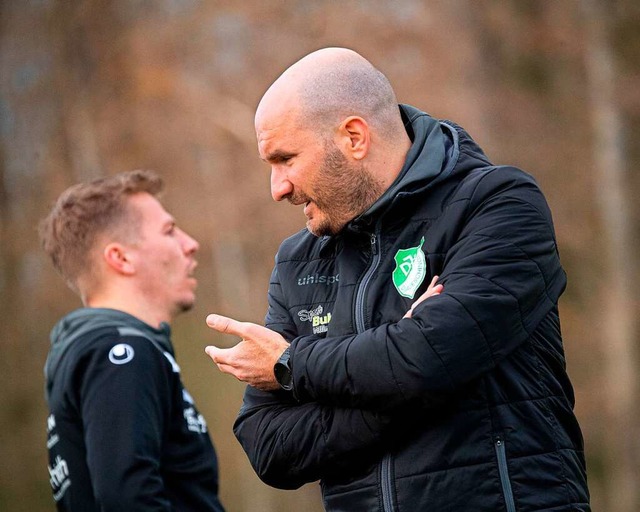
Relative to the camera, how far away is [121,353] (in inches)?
→ 168

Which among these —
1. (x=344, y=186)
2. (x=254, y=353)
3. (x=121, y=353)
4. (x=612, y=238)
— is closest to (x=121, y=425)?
(x=121, y=353)

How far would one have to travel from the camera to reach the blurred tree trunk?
17.2 meters

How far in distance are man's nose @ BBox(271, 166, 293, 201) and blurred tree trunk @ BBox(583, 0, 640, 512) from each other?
14810mm

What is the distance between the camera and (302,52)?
2005cm

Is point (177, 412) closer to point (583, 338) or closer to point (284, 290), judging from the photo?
point (284, 290)

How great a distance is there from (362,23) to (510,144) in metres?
3.77

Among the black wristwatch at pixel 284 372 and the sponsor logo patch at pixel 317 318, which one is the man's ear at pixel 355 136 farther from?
the black wristwatch at pixel 284 372

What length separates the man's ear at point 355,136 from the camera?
320 cm

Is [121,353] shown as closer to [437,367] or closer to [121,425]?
[121,425]

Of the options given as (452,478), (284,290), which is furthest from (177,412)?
(452,478)

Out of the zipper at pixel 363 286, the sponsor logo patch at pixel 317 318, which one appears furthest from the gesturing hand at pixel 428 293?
the sponsor logo patch at pixel 317 318

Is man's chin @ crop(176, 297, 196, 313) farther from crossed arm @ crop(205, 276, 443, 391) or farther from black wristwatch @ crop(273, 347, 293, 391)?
black wristwatch @ crop(273, 347, 293, 391)

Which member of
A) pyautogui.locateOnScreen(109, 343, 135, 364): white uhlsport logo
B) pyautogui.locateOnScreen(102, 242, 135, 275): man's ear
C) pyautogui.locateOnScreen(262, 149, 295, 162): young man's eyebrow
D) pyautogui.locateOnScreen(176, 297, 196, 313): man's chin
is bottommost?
pyautogui.locateOnScreen(109, 343, 135, 364): white uhlsport logo

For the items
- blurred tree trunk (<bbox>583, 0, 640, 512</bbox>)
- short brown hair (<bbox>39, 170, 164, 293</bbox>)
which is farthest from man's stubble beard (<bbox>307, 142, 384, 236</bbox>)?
blurred tree trunk (<bbox>583, 0, 640, 512</bbox>)
